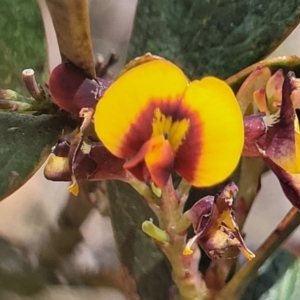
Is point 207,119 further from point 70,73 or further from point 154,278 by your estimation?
point 154,278

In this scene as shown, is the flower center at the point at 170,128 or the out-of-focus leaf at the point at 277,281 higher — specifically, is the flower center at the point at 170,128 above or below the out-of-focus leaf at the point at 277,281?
above

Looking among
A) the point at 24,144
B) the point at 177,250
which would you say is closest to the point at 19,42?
the point at 24,144

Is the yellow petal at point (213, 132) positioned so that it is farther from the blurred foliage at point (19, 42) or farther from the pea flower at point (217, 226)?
the blurred foliage at point (19, 42)

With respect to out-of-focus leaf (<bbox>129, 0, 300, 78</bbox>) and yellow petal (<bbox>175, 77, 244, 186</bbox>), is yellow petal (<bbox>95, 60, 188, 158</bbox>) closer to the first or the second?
yellow petal (<bbox>175, 77, 244, 186</bbox>)

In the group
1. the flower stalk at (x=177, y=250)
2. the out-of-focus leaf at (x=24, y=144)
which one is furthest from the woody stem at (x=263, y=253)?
the out-of-focus leaf at (x=24, y=144)

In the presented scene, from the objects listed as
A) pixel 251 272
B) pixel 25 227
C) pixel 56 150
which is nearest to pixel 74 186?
pixel 56 150

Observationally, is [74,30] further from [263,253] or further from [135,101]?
[263,253]
